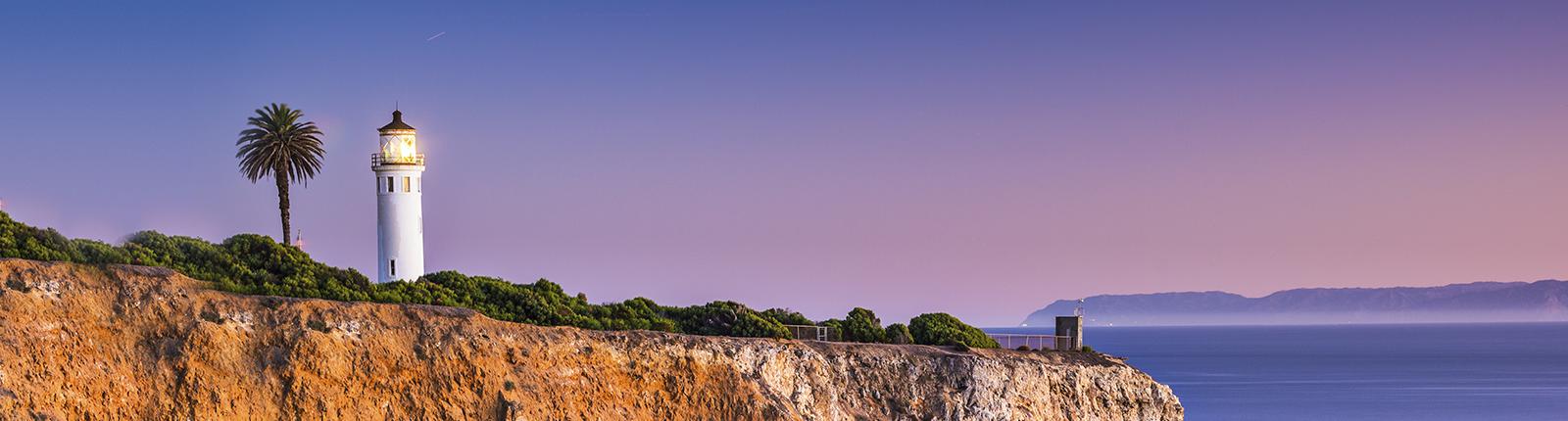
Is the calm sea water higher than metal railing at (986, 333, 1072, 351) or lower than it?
lower

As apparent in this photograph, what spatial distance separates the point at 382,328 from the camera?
150 feet

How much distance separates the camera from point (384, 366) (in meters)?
45.0

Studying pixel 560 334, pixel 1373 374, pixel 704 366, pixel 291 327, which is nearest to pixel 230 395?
pixel 291 327

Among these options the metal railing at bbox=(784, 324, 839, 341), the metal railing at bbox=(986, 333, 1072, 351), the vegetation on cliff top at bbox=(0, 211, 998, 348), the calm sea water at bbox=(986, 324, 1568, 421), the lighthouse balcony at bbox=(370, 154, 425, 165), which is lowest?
the calm sea water at bbox=(986, 324, 1568, 421)

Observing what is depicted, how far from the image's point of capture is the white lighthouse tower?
Answer: 58.0 meters

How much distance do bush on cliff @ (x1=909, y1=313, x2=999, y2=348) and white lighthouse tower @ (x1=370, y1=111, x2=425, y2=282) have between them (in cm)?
1890

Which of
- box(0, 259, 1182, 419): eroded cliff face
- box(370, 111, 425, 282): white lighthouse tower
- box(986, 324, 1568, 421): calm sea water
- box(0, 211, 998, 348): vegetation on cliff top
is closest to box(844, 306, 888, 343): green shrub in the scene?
box(0, 211, 998, 348): vegetation on cliff top

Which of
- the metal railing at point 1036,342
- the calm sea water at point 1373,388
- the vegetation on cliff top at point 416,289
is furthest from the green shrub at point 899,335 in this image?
the calm sea water at point 1373,388

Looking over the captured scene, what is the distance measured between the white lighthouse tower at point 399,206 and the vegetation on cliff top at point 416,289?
324cm

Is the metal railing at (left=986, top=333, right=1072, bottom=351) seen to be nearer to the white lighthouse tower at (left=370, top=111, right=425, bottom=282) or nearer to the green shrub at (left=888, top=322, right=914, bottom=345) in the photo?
the green shrub at (left=888, top=322, right=914, bottom=345)

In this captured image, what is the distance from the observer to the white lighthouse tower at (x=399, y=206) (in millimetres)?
58000

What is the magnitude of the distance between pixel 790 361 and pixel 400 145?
682 inches

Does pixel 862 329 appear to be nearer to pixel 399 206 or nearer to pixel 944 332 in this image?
pixel 944 332

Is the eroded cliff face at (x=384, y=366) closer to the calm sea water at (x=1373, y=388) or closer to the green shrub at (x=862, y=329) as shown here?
the green shrub at (x=862, y=329)
